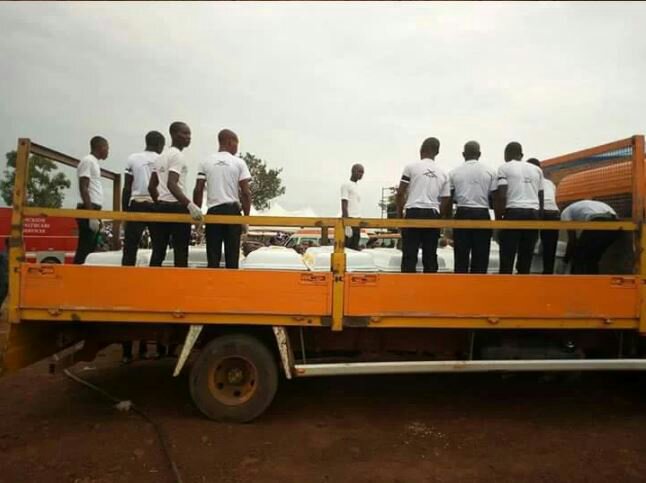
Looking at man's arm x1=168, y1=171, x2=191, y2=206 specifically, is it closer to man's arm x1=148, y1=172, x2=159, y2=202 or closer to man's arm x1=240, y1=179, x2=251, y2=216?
man's arm x1=148, y1=172, x2=159, y2=202

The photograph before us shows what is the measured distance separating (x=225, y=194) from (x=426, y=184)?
190 centimetres

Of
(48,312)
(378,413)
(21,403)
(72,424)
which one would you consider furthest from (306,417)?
(21,403)

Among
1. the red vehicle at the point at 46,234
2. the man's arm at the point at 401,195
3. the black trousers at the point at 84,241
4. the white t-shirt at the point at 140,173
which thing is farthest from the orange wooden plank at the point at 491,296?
the red vehicle at the point at 46,234

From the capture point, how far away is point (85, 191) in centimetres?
485

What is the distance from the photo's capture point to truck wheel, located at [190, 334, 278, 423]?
4.02 metres

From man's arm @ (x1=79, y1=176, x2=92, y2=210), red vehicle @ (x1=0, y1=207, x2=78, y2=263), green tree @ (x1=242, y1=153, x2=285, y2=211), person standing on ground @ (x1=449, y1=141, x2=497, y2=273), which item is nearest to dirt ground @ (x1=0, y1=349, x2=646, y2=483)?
person standing on ground @ (x1=449, y1=141, x2=497, y2=273)

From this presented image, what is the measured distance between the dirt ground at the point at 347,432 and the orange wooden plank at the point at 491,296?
998 millimetres

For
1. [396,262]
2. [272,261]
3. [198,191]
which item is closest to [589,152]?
[396,262]

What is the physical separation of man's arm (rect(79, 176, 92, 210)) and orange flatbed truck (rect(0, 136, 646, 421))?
1.93 feet

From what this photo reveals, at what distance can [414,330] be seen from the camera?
14.2 feet

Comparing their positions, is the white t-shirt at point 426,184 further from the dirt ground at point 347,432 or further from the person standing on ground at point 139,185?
the person standing on ground at point 139,185

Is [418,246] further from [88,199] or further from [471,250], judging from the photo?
[88,199]

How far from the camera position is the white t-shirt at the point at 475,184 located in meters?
4.86

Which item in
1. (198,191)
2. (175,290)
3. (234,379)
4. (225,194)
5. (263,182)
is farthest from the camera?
(263,182)
